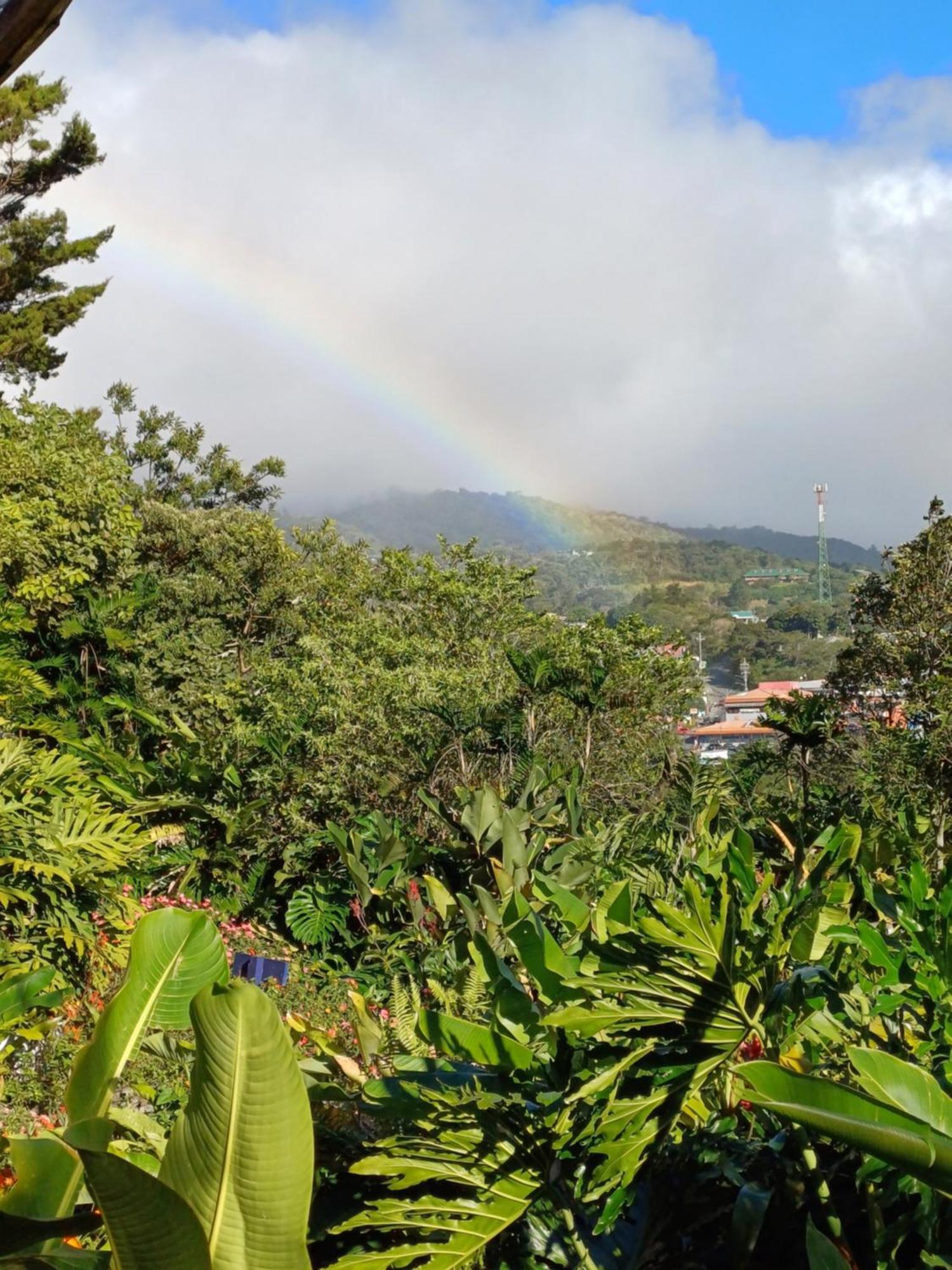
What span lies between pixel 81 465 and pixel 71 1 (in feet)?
31.6

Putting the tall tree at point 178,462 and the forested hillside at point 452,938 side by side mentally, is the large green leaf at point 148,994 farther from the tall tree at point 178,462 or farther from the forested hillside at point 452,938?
the tall tree at point 178,462

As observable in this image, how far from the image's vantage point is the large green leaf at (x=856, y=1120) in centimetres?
77

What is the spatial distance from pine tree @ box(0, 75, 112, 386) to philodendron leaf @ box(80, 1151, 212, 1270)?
18070 mm

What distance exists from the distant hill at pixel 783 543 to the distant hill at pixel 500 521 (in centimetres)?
716

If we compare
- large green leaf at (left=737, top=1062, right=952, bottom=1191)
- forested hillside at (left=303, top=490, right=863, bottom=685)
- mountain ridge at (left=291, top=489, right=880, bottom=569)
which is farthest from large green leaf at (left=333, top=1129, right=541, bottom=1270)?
mountain ridge at (left=291, top=489, right=880, bottom=569)

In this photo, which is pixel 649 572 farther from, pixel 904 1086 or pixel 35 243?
pixel 904 1086

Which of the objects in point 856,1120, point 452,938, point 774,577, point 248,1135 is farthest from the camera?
point 774,577

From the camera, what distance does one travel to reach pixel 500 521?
187 metres

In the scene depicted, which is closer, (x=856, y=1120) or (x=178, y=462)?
(x=856, y=1120)

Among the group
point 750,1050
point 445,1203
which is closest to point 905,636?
point 750,1050

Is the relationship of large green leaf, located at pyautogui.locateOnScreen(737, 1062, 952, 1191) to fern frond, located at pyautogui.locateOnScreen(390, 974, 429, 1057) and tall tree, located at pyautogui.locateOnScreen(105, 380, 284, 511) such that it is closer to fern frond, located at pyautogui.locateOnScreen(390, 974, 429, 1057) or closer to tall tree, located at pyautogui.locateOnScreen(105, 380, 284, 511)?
fern frond, located at pyautogui.locateOnScreen(390, 974, 429, 1057)

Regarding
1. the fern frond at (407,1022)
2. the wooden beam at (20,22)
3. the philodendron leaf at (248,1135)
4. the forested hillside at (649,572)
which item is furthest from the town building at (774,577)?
the philodendron leaf at (248,1135)

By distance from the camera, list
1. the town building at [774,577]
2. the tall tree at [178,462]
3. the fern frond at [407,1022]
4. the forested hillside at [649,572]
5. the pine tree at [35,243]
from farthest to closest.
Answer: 1. the town building at [774,577]
2. the forested hillside at [649,572]
3. the tall tree at [178,462]
4. the pine tree at [35,243]
5. the fern frond at [407,1022]

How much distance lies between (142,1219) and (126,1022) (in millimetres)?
440
